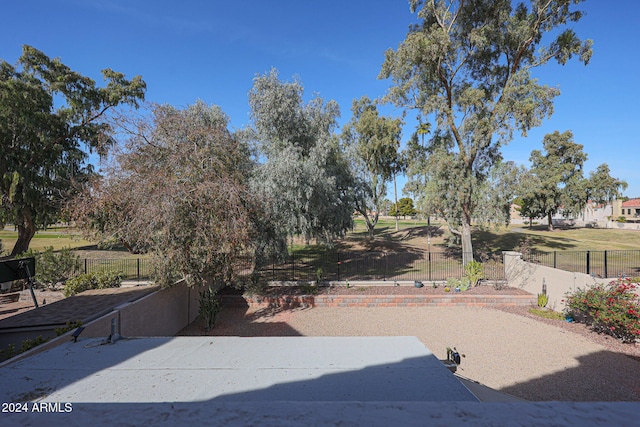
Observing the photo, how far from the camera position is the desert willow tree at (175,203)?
7492mm

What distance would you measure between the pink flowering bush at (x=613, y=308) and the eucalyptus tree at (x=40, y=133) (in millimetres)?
21944

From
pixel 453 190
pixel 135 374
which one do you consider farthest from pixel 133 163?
pixel 453 190

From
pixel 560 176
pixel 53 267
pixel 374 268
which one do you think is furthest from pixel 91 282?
pixel 560 176

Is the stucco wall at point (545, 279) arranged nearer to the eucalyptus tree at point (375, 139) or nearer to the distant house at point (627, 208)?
the eucalyptus tree at point (375, 139)

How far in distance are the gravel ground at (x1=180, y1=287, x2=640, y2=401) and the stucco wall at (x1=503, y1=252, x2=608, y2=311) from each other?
1109 mm

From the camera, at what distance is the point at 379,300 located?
37.1 ft

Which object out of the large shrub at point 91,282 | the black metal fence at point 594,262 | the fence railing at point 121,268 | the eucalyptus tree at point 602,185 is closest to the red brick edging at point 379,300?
the large shrub at point 91,282

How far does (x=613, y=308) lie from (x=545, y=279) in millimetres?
3273

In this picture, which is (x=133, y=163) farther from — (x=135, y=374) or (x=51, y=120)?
(x=51, y=120)

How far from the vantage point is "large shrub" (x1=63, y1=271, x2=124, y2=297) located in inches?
370

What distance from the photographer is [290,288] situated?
41.2ft

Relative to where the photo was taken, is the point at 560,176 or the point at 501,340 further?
the point at 560,176

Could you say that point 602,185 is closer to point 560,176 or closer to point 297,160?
point 560,176

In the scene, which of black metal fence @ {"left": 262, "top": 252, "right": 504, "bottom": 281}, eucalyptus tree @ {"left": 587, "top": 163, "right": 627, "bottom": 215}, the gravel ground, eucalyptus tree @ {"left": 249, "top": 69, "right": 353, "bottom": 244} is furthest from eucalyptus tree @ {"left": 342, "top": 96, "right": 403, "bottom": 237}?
eucalyptus tree @ {"left": 587, "top": 163, "right": 627, "bottom": 215}
